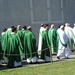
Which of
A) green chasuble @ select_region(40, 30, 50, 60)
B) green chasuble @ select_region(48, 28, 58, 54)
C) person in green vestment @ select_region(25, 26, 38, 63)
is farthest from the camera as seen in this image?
green chasuble @ select_region(48, 28, 58, 54)

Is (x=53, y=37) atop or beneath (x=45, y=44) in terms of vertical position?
atop

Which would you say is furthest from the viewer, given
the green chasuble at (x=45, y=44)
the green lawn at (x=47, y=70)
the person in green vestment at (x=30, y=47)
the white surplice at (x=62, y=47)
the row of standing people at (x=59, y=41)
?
→ the white surplice at (x=62, y=47)

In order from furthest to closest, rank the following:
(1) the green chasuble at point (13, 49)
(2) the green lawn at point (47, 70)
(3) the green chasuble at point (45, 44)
Answer: (3) the green chasuble at point (45, 44)
(1) the green chasuble at point (13, 49)
(2) the green lawn at point (47, 70)

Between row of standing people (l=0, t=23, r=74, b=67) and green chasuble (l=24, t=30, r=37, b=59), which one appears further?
green chasuble (l=24, t=30, r=37, b=59)

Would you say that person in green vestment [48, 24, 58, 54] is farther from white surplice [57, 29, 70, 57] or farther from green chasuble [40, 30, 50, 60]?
green chasuble [40, 30, 50, 60]

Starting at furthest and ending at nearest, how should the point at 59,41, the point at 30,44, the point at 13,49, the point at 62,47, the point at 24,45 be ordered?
1. the point at 59,41
2. the point at 62,47
3. the point at 24,45
4. the point at 30,44
5. the point at 13,49

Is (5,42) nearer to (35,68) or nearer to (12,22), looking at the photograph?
(35,68)

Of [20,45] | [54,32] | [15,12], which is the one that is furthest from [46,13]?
[20,45]

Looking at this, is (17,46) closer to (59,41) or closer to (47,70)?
(47,70)

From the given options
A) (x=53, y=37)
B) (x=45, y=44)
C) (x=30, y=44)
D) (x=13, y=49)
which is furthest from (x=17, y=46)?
(x=53, y=37)

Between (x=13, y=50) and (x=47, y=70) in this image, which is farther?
(x=13, y=50)

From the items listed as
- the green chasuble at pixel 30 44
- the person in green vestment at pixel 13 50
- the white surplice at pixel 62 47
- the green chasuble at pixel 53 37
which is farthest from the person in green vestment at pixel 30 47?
the green chasuble at pixel 53 37

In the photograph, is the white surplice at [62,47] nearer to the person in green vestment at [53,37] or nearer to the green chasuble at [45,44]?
the green chasuble at [45,44]

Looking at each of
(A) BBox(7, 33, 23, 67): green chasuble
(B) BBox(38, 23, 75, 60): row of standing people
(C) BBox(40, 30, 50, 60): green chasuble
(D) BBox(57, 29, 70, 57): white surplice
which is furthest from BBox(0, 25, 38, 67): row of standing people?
(D) BBox(57, 29, 70, 57): white surplice
